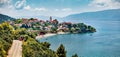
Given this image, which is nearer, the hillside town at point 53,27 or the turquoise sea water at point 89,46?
the turquoise sea water at point 89,46

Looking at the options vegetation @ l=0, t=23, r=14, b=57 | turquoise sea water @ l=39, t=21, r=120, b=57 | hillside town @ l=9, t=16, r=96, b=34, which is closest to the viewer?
vegetation @ l=0, t=23, r=14, b=57

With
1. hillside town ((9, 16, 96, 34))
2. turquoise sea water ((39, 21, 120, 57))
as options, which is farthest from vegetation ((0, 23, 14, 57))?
hillside town ((9, 16, 96, 34))

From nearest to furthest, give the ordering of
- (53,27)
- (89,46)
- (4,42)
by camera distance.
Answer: (4,42), (89,46), (53,27)

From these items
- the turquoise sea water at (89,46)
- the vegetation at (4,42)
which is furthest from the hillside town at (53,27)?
the vegetation at (4,42)

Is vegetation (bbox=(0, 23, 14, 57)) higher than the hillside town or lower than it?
higher

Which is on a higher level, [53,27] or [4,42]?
[4,42]

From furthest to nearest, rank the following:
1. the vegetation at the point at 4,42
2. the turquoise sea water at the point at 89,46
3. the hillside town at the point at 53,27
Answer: the hillside town at the point at 53,27
the turquoise sea water at the point at 89,46
the vegetation at the point at 4,42

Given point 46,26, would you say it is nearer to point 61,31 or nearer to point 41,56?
point 61,31

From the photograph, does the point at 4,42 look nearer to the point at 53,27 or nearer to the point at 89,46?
the point at 89,46

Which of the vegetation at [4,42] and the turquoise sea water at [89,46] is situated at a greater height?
the vegetation at [4,42]

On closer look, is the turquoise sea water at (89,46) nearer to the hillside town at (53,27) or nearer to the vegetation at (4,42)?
the vegetation at (4,42)

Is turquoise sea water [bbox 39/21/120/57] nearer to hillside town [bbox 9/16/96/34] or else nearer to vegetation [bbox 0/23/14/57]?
vegetation [bbox 0/23/14/57]

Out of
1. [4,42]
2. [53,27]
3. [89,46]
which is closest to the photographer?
[4,42]

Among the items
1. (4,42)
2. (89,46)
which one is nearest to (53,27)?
(89,46)
